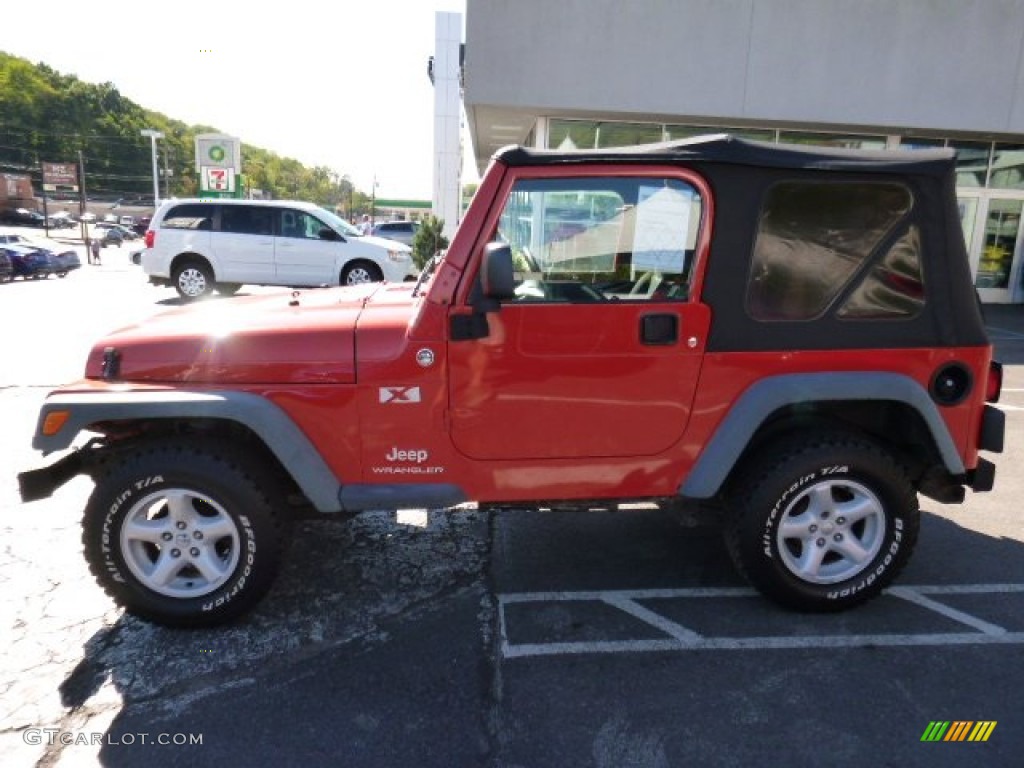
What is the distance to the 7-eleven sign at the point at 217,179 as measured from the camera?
104 ft

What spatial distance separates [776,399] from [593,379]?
81 cm

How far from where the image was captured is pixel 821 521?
126 inches

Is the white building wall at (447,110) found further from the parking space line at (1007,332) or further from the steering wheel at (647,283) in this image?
the steering wheel at (647,283)

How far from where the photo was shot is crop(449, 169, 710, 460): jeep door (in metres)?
2.96

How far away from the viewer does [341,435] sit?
3.00 m

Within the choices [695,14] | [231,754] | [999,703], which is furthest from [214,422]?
[695,14]

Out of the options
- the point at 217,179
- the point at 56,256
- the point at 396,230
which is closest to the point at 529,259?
the point at 56,256

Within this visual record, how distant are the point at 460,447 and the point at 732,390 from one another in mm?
1227

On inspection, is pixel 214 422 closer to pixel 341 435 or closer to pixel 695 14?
pixel 341 435

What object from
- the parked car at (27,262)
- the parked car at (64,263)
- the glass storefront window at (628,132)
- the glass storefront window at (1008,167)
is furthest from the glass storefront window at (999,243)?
the parked car at (64,263)

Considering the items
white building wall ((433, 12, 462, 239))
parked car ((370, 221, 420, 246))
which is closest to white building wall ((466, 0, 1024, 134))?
white building wall ((433, 12, 462, 239))

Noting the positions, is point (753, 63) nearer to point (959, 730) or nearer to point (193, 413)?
point (959, 730)

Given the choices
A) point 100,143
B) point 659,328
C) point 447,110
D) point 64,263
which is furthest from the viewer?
point 100,143

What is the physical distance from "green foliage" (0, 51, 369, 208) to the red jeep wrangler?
9397cm
